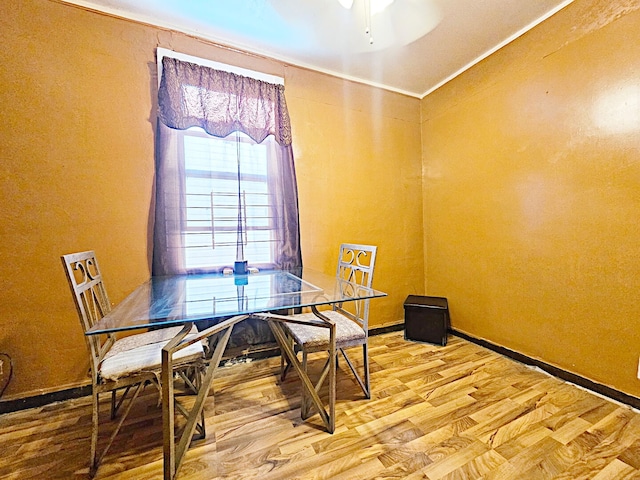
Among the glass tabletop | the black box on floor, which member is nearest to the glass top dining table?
the glass tabletop

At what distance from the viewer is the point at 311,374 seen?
2.00m

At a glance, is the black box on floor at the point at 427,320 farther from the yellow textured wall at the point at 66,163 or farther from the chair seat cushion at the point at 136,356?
the yellow textured wall at the point at 66,163

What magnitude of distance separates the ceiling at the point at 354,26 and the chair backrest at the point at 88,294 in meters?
1.74

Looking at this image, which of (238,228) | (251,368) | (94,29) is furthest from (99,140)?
(251,368)

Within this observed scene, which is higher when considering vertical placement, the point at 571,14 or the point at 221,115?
the point at 571,14

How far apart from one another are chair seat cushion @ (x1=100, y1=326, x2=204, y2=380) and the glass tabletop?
8.7 inches

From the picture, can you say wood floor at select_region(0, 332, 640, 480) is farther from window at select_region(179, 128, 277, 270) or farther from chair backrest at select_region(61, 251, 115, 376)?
window at select_region(179, 128, 277, 270)

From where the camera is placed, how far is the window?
2.05 meters

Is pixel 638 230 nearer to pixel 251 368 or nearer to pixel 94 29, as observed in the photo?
pixel 251 368

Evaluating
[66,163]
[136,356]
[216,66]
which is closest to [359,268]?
[136,356]

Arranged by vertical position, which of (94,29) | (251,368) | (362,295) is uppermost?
(94,29)

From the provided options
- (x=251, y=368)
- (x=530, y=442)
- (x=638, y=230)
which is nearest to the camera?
(x=530, y=442)

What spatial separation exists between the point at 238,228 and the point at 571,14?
8.97 feet

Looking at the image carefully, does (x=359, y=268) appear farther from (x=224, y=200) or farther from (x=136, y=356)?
(x=136, y=356)
